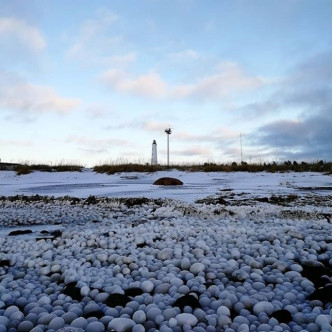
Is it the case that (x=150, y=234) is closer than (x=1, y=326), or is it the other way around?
(x=1, y=326)

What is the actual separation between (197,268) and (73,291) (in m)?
0.92

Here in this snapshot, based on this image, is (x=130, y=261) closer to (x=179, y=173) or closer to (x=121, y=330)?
(x=121, y=330)

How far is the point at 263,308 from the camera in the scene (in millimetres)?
1930

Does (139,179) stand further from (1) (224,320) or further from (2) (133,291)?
(1) (224,320)

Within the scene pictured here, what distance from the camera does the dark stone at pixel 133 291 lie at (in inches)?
86.4

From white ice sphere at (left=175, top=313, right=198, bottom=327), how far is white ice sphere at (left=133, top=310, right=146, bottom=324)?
A: 7.2 inches

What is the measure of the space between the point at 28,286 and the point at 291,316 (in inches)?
69.3

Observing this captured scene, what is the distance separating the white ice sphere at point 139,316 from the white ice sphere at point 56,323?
0.38m

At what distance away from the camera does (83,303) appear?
2.09 m

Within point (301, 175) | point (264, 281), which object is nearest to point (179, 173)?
point (301, 175)

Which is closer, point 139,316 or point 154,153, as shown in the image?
point 139,316

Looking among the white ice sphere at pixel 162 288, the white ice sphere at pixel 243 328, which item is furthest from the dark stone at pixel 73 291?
the white ice sphere at pixel 243 328

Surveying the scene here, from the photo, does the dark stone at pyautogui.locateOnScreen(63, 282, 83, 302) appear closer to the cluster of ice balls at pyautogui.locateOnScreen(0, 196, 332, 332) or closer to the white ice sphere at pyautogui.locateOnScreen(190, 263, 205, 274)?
the cluster of ice balls at pyautogui.locateOnScreen(0, 196, 332, 332)

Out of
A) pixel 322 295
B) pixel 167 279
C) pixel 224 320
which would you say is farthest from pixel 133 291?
pixel 322 295
